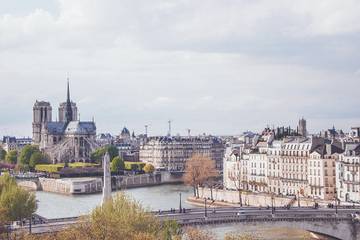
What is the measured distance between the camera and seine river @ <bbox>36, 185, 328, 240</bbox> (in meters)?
70.0

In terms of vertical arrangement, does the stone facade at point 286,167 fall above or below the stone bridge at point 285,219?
above

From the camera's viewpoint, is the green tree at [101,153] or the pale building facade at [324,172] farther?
the green tree at [101,153]

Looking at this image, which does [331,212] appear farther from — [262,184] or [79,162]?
[79,162]

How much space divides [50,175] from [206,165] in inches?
1808

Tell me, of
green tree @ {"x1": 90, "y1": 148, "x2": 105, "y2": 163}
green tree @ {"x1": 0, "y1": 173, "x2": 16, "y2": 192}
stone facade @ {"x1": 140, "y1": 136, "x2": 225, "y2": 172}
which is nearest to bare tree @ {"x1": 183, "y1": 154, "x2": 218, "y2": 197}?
green tree @ {"x1": 0, "y1": 173, "x2": 16, "y2": 192}

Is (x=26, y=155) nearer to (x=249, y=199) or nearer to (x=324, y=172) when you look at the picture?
(x=249, y=199)

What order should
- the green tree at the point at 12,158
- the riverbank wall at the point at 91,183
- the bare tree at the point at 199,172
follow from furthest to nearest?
the green tree at the point at 12,158 → the riverbank wall at the point at 91,183 → the bare tree at the point at 199,172

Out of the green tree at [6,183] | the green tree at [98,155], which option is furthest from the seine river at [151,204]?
the green tree at [98,155]

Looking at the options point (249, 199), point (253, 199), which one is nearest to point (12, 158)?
point (249, 199)

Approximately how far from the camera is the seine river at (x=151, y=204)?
2756 inches

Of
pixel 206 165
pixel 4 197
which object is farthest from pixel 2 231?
pixel 206 165

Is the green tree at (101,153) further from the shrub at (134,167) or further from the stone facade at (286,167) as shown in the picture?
the stone facade at (286,167)

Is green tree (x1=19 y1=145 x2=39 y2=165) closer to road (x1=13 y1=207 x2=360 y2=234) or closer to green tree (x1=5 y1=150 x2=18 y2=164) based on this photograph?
green tree (x1=5 y1=150 x2=18 y2=164)

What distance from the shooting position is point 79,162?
192 metres
